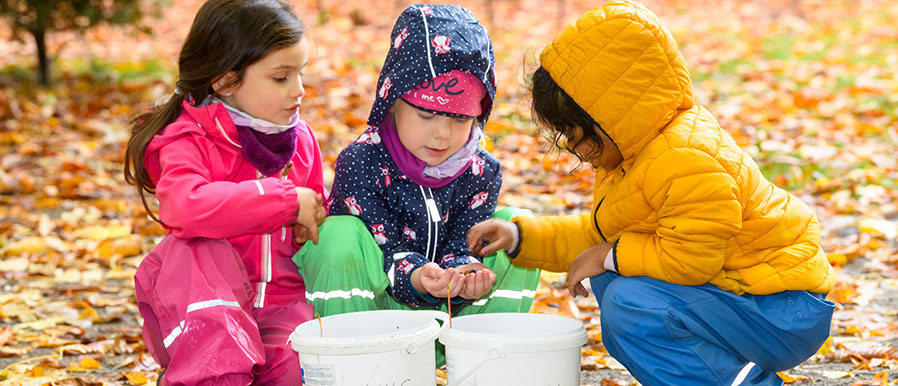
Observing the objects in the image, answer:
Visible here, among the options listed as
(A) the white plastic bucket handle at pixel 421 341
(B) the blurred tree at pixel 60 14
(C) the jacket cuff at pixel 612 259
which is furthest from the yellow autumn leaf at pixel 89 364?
(B) the blurred tree at pixel 60 14

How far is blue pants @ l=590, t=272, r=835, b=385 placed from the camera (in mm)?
2072

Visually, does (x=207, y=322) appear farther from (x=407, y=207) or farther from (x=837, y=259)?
(x=837, y=259)

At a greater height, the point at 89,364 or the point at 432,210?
the point at 432,210

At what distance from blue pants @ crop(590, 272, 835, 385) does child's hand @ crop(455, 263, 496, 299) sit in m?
0.34

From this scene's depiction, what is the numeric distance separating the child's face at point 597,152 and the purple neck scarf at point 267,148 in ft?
2.65

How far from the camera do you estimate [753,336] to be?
2.12 m

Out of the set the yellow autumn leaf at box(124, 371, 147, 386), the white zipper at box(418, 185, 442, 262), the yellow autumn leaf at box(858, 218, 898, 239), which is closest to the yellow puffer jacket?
the white zipper at box(418, 185, 442, 262)

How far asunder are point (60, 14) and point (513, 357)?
5.80 meters

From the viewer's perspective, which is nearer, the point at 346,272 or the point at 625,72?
the point at 625,72

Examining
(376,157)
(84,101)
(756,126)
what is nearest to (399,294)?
(376,157)

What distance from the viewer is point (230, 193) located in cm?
221

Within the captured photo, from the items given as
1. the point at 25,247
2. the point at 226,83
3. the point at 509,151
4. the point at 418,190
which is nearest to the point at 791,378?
the point at 418,190

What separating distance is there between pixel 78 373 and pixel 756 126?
4367mm

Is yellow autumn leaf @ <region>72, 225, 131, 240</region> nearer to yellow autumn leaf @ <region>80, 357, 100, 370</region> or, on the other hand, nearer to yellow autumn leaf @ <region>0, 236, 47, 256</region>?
yellow autumn leaf @ <region>0, 236, 47, 256</region>
